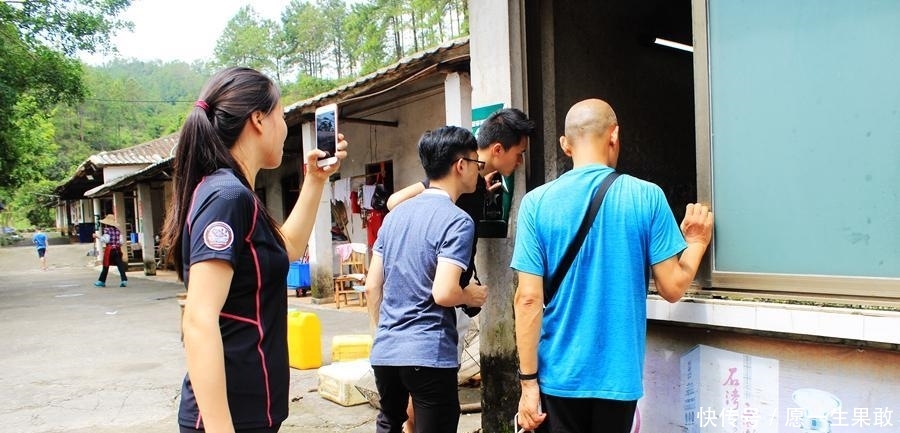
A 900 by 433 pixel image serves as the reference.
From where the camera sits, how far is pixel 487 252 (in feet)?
12.4

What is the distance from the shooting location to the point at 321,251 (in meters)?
10.4

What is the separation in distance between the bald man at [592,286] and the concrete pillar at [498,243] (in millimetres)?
1405

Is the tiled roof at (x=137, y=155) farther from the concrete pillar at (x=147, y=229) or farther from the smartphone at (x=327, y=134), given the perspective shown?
the smartphone at (x=327, y=134)

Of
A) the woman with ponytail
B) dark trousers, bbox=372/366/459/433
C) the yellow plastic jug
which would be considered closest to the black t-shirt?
dark trousers, bbox=372/366/459/433

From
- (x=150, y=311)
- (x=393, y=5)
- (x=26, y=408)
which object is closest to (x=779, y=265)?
(x=26, y=408)

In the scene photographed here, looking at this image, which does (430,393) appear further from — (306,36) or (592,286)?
(306,36)

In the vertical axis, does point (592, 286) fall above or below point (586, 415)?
above

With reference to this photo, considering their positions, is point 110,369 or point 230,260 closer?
point 230,260

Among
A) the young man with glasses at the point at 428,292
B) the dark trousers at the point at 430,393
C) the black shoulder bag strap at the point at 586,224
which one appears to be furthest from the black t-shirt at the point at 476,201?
the black shoulder bag strap at the point at 586,224

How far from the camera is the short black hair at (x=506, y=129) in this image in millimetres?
3164

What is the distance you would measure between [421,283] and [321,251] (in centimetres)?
816

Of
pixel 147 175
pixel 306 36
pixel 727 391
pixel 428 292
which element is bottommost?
pixel 727 391

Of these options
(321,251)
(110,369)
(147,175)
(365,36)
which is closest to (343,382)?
(110,369)

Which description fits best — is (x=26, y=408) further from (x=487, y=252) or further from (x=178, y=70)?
(x=178, y=70)
